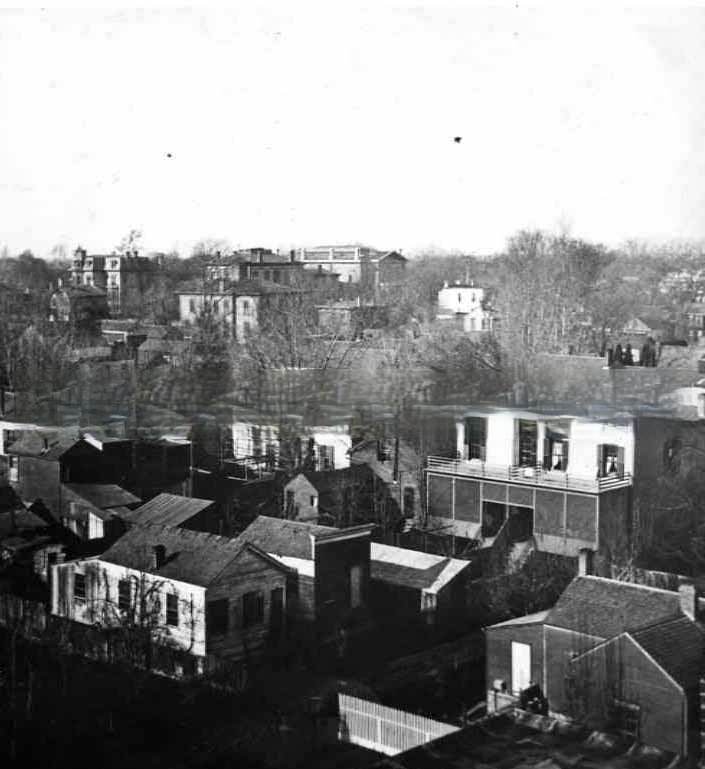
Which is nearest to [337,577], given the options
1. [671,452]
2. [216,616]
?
[216,616]

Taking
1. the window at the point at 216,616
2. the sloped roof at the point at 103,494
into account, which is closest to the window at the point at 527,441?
the window at the point at 216,616

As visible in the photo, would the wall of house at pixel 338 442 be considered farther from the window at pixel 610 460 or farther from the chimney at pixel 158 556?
the window at pixel 610 460

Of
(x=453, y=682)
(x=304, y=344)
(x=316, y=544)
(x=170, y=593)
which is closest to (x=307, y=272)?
(x=304, y=344)

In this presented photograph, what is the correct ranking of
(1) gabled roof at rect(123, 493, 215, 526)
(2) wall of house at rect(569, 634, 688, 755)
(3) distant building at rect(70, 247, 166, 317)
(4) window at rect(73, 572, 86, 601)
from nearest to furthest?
(2) wall of house at rect(569, 634, 688, 755), (4) window at rect(73, 572, 86, 601), (1) gabled roof at rect(123, 493, 215, 526), (3) distant building at rect(70, 247, 166, 317)

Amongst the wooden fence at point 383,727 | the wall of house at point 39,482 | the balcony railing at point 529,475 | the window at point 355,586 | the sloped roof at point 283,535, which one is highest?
the balcony railing at point 529,475

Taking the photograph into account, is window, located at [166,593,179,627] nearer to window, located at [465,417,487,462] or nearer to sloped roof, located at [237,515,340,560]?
sloped roof, located at [237,515,340,560]

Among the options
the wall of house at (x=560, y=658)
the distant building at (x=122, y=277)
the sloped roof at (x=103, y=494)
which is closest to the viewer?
the wall of house at (x=560, y=658)

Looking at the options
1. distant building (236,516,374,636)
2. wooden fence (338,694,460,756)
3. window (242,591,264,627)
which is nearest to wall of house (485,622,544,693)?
wooden fence (338,694,460,756)
